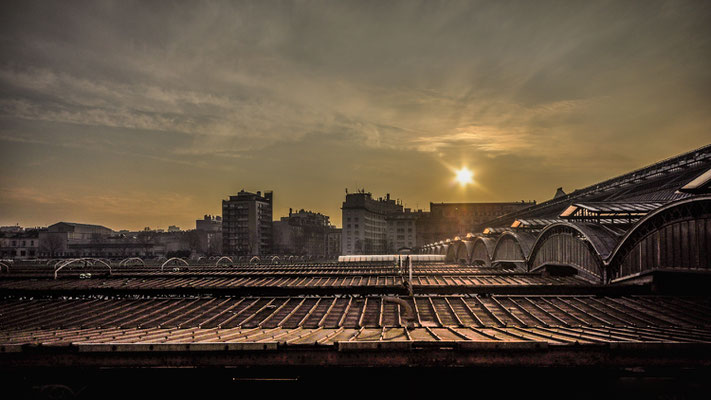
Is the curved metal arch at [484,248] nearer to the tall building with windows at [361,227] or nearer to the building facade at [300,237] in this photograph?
the tall building with windows at [361,227]

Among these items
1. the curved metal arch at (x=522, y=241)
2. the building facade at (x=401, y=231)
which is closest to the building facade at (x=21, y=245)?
the building facade at (x=401, y=231)

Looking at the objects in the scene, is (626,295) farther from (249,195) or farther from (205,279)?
(249,195)

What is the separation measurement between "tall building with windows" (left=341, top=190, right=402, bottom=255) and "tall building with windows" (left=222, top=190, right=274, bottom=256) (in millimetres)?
28299

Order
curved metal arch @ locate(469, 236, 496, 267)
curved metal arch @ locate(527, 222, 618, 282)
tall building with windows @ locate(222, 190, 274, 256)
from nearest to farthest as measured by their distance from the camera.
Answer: curved metal arch @ locate(527, 222, 618, 282), curved metal arch @ locate(469, 236, 496, 267), tall building with windows @ locate(222, 190, 274, 256)

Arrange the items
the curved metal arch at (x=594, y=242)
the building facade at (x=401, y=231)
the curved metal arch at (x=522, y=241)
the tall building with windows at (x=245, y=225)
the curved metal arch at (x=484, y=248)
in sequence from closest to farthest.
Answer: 1. the curved metal arch at (x=594, y=242)
2. the curved metal arch at (x=522, y=241)
3. the curved metal arch at (x=484, y=248)
4. the tall building with windows at (x=245, y=225)
5. the building facade at (x=401, y=231)

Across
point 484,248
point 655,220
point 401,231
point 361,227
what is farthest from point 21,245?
point 655,220

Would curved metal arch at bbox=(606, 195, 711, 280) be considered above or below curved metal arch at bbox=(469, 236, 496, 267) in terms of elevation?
above

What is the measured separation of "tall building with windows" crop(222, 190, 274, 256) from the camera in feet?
475

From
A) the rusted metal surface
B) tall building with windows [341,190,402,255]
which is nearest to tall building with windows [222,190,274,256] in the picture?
tall building with windows [341,190,402,255]

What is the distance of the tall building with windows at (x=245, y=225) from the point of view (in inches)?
5699

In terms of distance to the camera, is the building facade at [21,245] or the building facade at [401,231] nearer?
the building facade at [21,245]

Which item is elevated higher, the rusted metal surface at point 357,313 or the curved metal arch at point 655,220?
the curved metal arch at point 655,220

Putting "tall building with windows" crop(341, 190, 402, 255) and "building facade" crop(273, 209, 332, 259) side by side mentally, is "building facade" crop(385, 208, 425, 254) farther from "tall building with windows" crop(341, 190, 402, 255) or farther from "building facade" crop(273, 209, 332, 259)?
"building facade" crop(273, 209, 332, 259)

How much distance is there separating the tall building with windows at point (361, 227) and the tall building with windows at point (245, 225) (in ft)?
92.8
